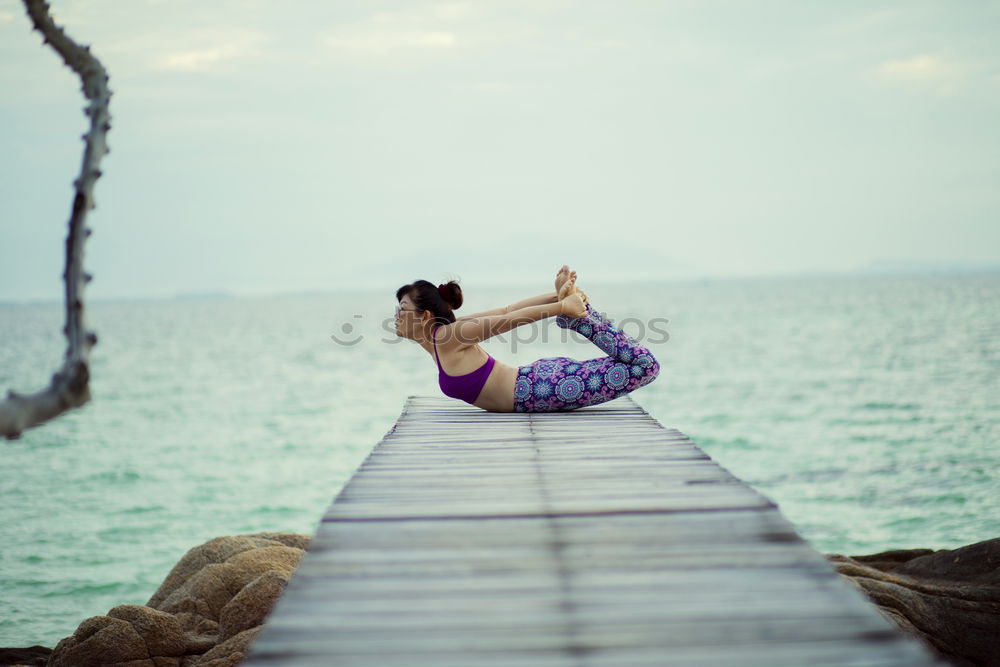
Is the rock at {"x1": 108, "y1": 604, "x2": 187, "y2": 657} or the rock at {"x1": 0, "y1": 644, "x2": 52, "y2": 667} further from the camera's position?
the rock at {"x1": 0, "y1": 644, "x2": 52, "y2": 667}

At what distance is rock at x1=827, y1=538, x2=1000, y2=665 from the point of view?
21.3ft

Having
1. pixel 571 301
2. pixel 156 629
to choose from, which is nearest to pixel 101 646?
pixel 156 629

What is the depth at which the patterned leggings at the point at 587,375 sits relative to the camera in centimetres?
675

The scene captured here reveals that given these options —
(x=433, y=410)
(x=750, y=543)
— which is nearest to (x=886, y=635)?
(x=750, y=543)

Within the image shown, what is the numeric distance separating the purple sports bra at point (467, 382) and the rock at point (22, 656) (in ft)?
14.2

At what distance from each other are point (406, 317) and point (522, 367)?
91 cm

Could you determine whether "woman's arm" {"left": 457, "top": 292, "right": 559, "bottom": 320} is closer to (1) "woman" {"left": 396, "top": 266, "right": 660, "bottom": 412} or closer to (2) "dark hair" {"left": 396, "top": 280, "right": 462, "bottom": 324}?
(1) "woman" {"left": 396, "top": 266, "right": 660, "bottom": 412}

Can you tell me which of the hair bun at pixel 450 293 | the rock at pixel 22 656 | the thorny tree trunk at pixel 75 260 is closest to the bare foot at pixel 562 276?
the hair bun at pixel 450 293

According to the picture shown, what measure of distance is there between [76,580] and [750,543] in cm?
1245

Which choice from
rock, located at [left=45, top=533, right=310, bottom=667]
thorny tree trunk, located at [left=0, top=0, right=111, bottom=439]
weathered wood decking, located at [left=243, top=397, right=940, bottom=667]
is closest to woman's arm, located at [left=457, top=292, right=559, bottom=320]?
weathered wood decking, located at [left=243, top=397, right=940, bottom=667]

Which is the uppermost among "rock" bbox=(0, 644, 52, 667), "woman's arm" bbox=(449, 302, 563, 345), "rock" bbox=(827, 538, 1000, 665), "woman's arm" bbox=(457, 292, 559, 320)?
"woman's arm" bbox=(457, 292, 559, 320)

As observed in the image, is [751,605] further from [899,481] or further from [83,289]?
[899,481]

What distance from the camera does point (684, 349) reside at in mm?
45156

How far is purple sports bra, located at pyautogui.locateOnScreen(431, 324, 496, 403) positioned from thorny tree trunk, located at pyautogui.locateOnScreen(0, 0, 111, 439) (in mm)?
4249
